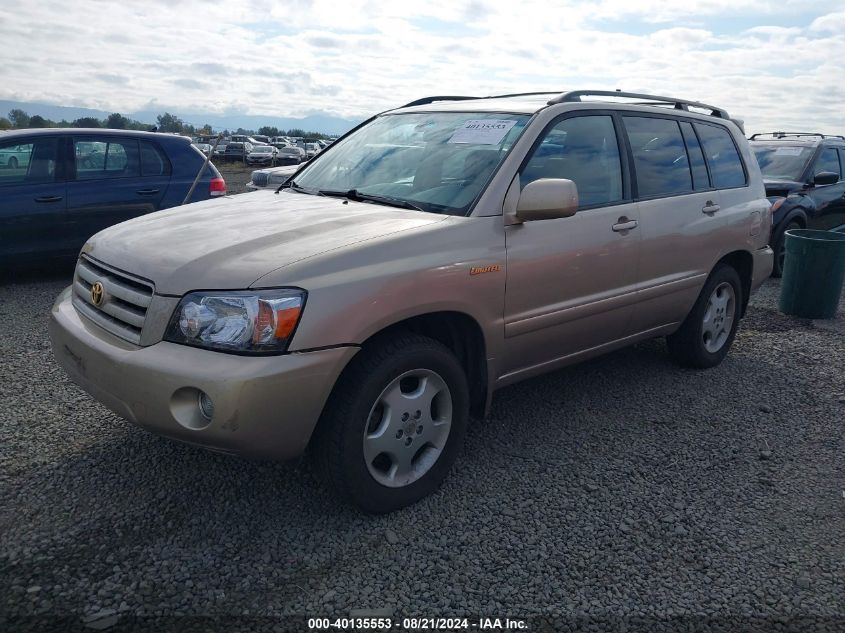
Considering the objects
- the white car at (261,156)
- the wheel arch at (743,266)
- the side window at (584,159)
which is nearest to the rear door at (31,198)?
the side window at (584,159)

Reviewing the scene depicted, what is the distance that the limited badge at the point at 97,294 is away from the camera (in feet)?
10.2

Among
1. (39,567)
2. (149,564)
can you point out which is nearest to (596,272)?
(149,564)

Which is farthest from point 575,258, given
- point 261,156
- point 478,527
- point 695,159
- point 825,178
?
point 261,156

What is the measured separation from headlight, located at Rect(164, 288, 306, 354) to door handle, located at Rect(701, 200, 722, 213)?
317 centimetres

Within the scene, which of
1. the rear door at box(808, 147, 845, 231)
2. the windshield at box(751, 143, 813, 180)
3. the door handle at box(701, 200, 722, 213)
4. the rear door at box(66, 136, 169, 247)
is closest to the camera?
the door handle at box(701, 200, 722, 213)

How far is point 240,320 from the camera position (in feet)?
8.79

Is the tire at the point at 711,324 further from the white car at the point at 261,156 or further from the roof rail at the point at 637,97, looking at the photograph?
the white car at the point at 261,156

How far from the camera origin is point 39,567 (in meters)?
2.69

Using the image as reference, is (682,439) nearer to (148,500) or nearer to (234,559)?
(234,559)

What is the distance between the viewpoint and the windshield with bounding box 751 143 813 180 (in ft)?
30.3

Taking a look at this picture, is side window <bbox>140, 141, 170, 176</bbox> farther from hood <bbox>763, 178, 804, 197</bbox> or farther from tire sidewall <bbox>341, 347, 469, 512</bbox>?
hood <bbox>763, 178, 804, 197</bbox>

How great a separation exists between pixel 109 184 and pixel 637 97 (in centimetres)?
558

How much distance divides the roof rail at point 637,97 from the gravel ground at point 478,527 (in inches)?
73.0

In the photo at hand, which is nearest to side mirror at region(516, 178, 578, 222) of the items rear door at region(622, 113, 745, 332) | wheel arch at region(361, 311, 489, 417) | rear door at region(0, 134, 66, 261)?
wheel arch at region(361, 311, 489, 417)
